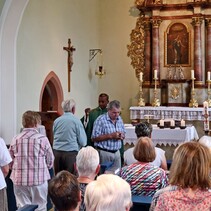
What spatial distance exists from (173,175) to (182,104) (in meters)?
8.06

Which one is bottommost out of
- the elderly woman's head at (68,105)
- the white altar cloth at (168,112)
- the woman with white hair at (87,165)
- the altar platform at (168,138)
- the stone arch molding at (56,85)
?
the altar platform at (168,138)

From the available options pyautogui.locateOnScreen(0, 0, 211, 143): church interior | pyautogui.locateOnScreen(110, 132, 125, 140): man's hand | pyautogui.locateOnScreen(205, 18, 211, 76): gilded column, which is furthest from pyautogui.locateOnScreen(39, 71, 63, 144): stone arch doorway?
pyautogui.locateOnScreen(205, 18, 211, 76): gilded column

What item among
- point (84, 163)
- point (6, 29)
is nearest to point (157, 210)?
point (84, 163)

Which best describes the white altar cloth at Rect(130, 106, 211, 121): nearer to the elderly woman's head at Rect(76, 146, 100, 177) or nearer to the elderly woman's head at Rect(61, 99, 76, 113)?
the elderly woman's head at Rect(61, 99, 76, 113)

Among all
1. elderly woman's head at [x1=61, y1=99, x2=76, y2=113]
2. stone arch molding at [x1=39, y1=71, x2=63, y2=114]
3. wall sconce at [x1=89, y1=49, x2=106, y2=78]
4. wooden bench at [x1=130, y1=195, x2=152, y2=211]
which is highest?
wall sconce at [x1=89, y1=49, x2=106, y2=78]

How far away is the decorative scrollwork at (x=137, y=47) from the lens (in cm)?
1072

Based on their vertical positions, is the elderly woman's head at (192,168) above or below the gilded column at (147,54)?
below

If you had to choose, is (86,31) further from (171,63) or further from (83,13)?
(171,63)

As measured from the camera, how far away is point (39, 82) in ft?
24.4

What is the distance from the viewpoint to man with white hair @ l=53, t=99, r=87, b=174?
5.02 meters

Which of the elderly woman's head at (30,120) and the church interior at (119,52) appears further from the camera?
the church interior at (119,52)

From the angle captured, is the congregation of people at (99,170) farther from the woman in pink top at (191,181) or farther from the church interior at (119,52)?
the church interior at (119,52)

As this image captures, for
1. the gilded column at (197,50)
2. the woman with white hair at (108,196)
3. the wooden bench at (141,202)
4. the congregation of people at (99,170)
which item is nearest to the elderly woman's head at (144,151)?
the congregation of people at (99,170)

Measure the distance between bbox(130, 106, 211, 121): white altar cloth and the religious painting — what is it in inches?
54.1
